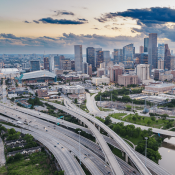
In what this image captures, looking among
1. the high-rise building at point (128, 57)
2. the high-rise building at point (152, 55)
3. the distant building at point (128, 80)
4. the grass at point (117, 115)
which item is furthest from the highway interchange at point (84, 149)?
the high-rise building at point (128, 57)

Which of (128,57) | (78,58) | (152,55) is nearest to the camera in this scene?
(78,58)

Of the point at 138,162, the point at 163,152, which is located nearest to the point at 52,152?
the point at 138,162

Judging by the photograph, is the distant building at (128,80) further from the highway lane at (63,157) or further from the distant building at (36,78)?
the highway lane at (63,157)

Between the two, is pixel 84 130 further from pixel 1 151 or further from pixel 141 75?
pixel 141 75

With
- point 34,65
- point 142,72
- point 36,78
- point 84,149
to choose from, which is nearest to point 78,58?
point 34,65

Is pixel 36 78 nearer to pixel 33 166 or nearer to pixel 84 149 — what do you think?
pixel 84 149
